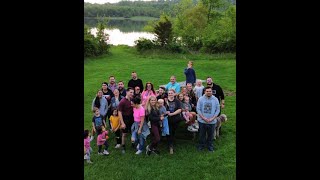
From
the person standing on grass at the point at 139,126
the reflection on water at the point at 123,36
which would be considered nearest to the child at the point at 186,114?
the person standing on grass at the point at 139,126

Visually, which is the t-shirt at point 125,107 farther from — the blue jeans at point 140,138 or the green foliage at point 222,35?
the green foliage at point 222,35

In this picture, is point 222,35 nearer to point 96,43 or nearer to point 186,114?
point 96,43

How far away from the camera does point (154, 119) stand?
25.9ft

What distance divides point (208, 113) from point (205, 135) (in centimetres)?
54

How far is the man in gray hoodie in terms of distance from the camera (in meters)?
8.01

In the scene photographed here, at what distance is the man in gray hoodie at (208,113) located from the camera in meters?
8.01

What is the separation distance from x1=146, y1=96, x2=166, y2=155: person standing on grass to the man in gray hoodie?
871mm

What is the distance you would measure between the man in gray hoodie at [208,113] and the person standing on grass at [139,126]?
1181 millimetres

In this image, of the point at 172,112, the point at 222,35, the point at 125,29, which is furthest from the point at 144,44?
the point at 125,29

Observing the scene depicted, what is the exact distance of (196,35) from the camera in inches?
1155

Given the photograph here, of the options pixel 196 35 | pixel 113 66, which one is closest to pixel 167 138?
pixel 113 66

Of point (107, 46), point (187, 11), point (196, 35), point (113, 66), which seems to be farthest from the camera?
point (187, 11)
